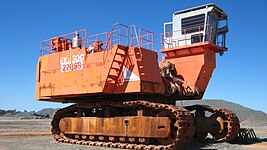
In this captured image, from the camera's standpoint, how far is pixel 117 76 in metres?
14.1

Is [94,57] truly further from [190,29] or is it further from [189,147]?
[189,147]

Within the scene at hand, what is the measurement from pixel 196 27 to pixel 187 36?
58 centimetres

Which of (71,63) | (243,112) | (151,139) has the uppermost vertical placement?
(71,63)

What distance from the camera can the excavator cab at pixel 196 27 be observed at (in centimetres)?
1499

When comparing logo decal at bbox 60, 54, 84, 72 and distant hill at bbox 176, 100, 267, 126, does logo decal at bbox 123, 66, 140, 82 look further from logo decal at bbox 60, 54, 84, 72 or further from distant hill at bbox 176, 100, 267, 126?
distant hill at bbox 176, 100, 267, 126

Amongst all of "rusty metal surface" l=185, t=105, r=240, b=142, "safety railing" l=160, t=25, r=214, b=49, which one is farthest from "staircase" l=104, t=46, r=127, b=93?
"rusty metal surface" l=185, t=105, r=240, b=142

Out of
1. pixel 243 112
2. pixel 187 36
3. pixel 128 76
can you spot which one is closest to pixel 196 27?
pixel 187 36

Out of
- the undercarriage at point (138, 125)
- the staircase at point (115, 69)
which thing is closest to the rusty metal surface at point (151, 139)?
the undercarriage at point (138, 125)

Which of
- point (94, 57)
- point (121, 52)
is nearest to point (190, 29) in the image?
point (121, 52)

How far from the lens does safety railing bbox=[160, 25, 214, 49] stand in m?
14.9

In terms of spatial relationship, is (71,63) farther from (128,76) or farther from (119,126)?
(119,126)

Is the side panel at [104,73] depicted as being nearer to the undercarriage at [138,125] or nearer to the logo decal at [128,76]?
the logo decal at [128,76]

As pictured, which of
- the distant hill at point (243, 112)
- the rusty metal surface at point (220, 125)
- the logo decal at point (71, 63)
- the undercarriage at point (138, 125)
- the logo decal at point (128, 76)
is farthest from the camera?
the distant hill at point (243, 112)

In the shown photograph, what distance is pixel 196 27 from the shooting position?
15.2 m
